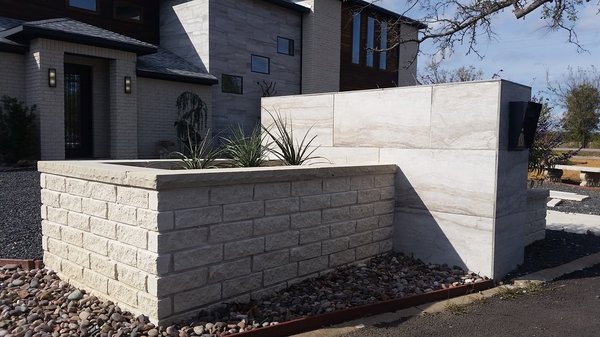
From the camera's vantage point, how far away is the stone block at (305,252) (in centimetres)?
426

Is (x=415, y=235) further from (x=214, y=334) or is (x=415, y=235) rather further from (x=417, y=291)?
(x=214, y=334)

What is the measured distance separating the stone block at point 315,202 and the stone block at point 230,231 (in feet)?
2.13

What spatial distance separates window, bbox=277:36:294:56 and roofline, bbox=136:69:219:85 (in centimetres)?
384

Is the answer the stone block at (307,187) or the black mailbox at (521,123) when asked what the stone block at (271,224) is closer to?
the stone block at (307,187)

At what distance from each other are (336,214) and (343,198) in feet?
0.60

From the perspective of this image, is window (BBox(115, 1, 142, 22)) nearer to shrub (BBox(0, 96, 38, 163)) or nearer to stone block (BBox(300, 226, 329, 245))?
shrub (BBox(0, 96, 38, 163))

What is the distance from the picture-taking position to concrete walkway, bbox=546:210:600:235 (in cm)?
747

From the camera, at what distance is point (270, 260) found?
13.3 ft

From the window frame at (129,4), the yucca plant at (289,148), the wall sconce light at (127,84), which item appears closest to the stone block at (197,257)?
the yucca plant at (289,148)

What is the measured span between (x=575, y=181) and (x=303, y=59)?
10310mm

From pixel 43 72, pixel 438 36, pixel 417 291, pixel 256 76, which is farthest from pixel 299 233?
pixel 256 76

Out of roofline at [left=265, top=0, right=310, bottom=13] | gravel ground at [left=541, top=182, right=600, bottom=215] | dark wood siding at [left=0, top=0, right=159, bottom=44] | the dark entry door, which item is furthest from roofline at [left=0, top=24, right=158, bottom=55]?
gravel ground at [left=541, top=182, right=600, bottom=215]

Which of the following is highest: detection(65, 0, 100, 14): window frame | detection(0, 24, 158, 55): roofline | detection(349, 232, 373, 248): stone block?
detection(65, 0, 100, 14): window frame

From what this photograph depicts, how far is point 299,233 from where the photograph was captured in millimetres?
4281
